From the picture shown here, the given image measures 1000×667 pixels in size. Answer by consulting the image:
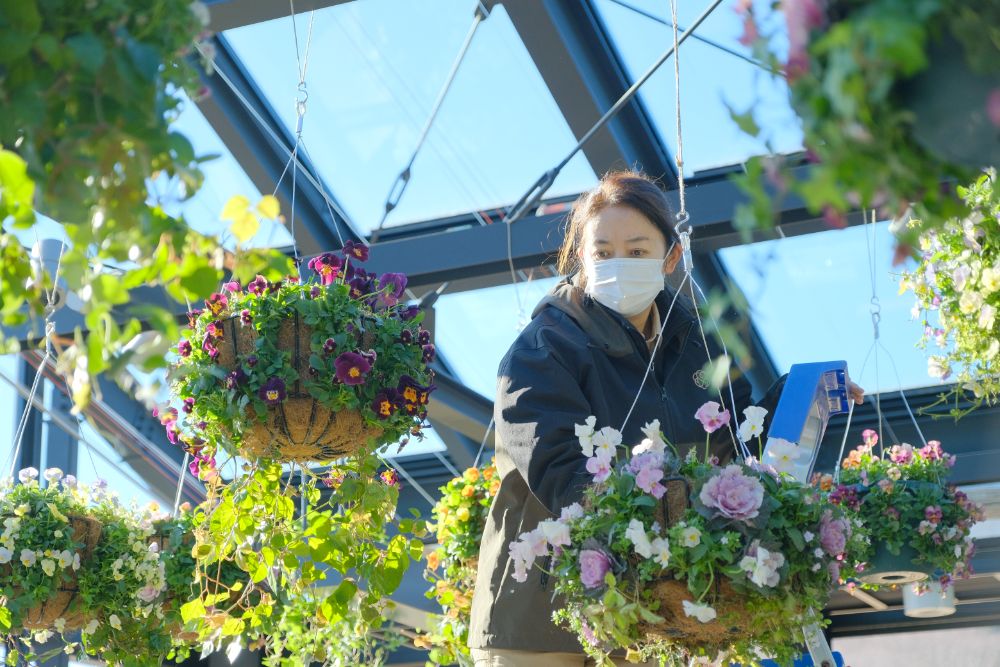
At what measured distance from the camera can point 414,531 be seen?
9.33 feet

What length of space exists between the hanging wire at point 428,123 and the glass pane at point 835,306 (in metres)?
1.29

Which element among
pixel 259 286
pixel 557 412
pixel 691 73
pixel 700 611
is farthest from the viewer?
pixel 691 73

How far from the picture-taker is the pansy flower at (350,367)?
8.21 ft

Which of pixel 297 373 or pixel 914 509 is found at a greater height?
pixel 914 509

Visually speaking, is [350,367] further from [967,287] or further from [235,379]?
[967,287]

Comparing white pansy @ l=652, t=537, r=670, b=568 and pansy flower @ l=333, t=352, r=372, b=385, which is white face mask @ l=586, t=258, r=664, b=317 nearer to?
pansy flower @ l=333, t=352, r=372, b=385

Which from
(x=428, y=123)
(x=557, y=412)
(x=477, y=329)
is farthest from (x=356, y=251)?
(x=477, y=329)

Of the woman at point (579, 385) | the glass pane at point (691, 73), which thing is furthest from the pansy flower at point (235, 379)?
the glass pane at point (691, 73)

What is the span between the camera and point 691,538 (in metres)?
1.90

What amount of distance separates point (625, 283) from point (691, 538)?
0.69 metres

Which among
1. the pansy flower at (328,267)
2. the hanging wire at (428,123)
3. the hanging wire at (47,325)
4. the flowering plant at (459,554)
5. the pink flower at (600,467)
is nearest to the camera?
the hanging wire at (47,325)

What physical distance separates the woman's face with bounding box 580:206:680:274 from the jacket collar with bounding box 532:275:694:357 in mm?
76

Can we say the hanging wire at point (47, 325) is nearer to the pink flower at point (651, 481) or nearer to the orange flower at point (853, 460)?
the pink flower at point (651, 481)

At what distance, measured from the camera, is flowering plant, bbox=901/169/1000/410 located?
87.9 inches
